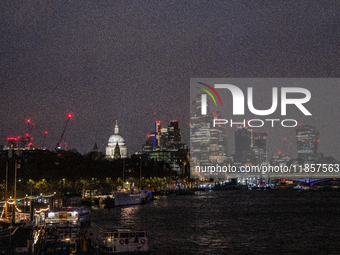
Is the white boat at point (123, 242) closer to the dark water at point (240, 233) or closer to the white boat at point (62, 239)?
the white boat at point (62, 239)

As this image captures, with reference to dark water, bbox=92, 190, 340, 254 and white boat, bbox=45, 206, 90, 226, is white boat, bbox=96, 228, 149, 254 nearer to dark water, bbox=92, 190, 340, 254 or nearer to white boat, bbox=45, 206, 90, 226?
dark water, bbox=92, 190, 340, 254

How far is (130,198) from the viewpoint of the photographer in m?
86.7

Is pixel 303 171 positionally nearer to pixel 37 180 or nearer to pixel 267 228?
pixel 37 180

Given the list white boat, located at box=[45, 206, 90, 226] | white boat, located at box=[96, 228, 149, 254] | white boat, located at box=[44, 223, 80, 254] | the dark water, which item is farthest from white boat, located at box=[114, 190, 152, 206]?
white boat, located at box=[96, 228, 149, 254]

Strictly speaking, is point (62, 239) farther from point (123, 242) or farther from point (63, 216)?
point (63, 216)

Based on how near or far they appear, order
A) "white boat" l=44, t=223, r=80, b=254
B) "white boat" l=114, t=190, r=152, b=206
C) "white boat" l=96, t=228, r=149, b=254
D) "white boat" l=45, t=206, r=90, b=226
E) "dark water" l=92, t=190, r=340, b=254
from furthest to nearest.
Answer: "white boat" l=114, t=190, r=152, b=206 → "white boat" l=45, t=206, r=90, b=226 → "dark water" l=92, t=190, r=340, b=254 → "white boat" l=96, t=228, r=149, b=254 → "white boat" l=44, t=223, r=80, b=254

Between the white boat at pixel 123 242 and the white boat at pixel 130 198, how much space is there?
2059 inches

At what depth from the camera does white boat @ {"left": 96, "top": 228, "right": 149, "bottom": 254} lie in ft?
94.6

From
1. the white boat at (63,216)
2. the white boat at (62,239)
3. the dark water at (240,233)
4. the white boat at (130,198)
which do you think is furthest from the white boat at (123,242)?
the white boat at (130,198)

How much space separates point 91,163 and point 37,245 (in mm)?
72666

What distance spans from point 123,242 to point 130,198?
58.3 meters

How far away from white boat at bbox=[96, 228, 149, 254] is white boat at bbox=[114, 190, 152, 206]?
52.3 metres

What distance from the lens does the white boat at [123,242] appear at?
2883 cm

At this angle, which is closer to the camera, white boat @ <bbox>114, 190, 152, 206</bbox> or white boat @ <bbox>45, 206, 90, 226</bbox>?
white boat @ <bbox>45, 206, 90, 226</bbox>
